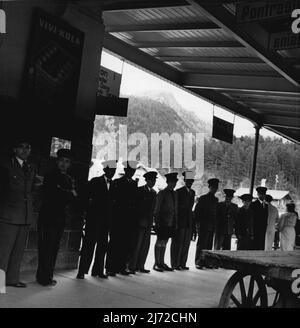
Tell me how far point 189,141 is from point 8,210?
32893mm

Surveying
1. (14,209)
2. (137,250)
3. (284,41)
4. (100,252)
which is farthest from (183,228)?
(14,209)

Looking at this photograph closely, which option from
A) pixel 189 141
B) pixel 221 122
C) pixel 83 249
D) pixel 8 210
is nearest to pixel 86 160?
pixel 83 249

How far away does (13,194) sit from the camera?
5.00 m

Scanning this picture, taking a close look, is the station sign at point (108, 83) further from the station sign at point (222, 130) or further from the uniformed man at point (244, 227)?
the station sign at point (222, 130)

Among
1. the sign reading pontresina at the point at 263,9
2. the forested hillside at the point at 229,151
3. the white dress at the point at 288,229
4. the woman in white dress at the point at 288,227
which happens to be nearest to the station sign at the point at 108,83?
the sign reading pontresina at the point at 263,9

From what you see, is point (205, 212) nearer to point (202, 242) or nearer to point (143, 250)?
point (202, 242)

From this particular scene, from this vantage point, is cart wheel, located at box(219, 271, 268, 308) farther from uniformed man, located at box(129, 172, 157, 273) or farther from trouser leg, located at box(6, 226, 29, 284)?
uniformed man, located at box(129, 172, 157, 273)

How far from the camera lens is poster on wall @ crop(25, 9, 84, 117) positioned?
19.7 feet

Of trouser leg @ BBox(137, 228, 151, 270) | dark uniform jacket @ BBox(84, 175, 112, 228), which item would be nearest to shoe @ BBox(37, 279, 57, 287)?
dark uniform jacket @ BBox(84, 175, 112, 228)

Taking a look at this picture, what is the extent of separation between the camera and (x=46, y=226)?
5398 millimetres

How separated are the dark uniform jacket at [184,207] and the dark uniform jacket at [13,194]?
3.55 meters

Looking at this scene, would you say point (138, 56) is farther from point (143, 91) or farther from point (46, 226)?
point (143, 91)

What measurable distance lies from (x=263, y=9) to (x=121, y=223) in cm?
344

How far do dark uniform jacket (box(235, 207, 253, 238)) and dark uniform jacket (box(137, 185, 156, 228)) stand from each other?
246cm
